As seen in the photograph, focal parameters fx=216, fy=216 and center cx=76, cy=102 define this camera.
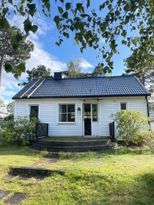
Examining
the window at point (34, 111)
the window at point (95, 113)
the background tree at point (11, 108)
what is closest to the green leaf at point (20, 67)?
the window at point (95, 113)

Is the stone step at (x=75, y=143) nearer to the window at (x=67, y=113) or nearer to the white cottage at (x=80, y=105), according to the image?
the white cottage at (x=80, y=105)

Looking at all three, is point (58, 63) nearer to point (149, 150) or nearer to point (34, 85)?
point (34, 85)

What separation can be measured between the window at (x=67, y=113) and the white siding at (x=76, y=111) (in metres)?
0.24

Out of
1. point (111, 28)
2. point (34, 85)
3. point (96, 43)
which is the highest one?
point (34, 85)

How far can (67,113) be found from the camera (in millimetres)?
14664

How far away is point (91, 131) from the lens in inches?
557

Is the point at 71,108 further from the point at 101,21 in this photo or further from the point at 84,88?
the point at 101,21

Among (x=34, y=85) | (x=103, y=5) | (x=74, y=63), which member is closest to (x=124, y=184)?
(x=103, y=5)

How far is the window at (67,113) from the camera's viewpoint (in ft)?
47.9

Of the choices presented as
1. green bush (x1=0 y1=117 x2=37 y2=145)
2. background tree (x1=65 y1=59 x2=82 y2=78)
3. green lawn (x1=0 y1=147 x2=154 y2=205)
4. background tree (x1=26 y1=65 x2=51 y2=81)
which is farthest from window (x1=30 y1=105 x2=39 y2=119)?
background tree (x1=26 y1=65 x2=51 y2=81)

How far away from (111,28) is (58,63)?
31.8 m

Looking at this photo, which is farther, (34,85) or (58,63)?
(58,63)

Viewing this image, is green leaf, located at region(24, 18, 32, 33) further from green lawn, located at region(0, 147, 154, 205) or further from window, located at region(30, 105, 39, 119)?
window, located at region(30, 105, 39, 119)

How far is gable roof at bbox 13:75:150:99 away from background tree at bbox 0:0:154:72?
9829mm
